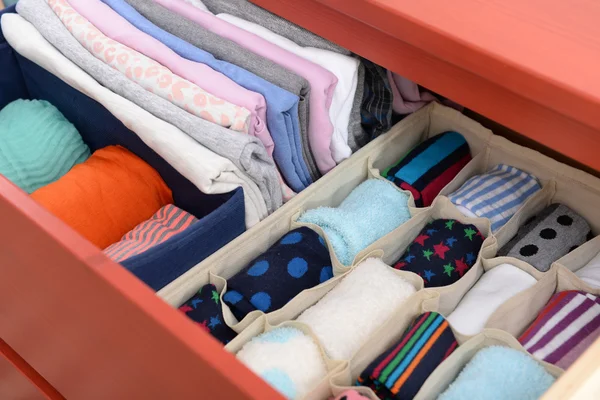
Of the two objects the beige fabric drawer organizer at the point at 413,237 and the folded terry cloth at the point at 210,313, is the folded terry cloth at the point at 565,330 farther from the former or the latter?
the folded terry cloth at the point at 210,313

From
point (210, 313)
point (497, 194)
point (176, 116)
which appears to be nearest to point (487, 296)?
point (497, 194)

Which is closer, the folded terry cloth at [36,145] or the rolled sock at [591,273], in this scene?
the rolled sock at [591,273]

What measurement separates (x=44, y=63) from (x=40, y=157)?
→ 0.46 ft

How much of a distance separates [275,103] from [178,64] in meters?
0.15

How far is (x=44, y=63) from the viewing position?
0.91 m

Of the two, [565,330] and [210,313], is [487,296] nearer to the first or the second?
[565,330]

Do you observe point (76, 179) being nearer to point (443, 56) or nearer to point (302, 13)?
point (302, 13)

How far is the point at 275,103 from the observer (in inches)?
32.0

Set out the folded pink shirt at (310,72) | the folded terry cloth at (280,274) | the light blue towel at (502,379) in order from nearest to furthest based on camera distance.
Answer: the light blue towel at (502,379) < the folded terry cloth at (280,274) < the folded pink shirt at (310,72)

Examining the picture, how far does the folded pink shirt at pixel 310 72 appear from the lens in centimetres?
86

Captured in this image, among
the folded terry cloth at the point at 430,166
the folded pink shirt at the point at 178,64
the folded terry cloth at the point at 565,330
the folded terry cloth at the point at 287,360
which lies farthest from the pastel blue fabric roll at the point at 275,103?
the folded terry cloth at the point at 565,330

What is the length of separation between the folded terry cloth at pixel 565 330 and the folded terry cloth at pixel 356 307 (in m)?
0.14

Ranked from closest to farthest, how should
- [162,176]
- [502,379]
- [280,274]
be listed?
[502,379], [280,274], [162,176]

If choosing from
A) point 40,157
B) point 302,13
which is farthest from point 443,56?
point 40,157
